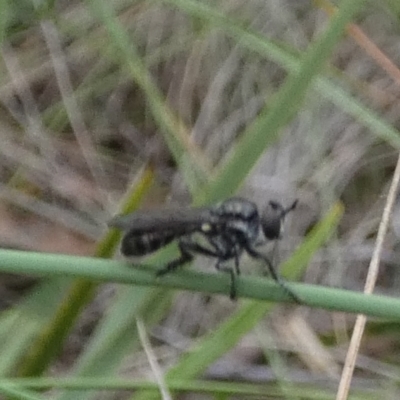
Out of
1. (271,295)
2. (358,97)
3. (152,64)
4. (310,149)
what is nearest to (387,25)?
(358,97)

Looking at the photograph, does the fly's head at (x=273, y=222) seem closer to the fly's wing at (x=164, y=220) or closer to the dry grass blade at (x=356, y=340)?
the fly's wing at (x=164, y=220)

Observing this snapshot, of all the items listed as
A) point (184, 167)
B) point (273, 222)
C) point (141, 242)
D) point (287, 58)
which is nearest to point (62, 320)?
point (141, 242)

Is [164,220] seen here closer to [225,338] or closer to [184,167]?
[225,338]

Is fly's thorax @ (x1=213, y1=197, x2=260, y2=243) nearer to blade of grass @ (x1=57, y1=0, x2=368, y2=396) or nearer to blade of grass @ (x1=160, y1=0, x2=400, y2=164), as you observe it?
blade of grass @ (x1=57, y1=0, x2=368, y2=396)

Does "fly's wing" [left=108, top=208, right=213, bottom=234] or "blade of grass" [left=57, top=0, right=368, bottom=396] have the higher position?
"blade of grass" [left=57, top=0, right=368, bottom=396]

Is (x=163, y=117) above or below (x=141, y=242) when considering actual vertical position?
above

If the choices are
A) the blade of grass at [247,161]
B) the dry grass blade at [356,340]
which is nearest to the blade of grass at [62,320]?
the blade of grass at [247,161]

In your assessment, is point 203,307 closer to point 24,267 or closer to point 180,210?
point 180,210

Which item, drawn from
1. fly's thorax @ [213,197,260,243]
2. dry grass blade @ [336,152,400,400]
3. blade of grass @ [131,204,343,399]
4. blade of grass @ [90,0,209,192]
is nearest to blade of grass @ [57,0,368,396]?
fly's thorax @ [213,197,260,243]
